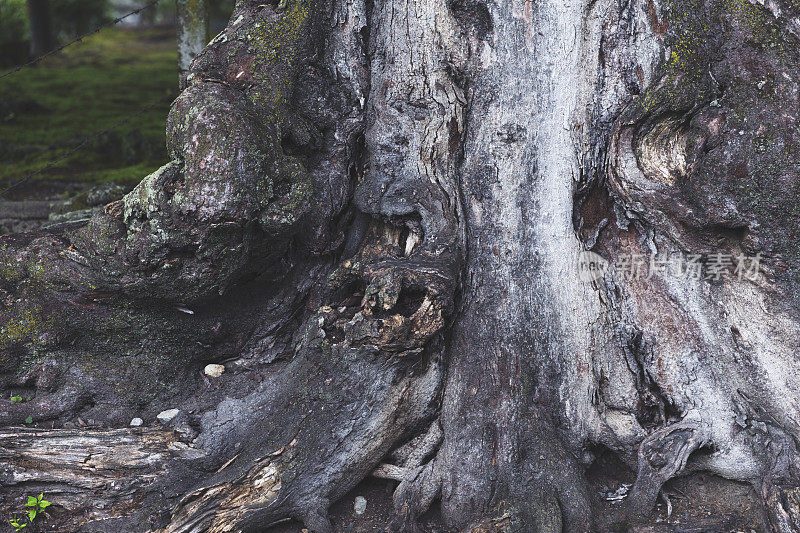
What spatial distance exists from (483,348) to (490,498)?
73cm

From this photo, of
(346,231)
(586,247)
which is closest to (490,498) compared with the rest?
(586,247)

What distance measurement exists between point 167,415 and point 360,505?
3.68 ft

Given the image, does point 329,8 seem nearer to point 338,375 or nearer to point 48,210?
point 338,375

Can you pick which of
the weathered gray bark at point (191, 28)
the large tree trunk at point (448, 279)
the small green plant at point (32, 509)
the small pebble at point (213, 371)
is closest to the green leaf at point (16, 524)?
the small green plant at point (32, 509)

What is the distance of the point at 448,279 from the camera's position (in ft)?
9.57

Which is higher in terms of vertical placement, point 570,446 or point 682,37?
point 682,37

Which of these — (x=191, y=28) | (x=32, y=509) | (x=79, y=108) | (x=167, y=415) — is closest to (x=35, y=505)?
(x=32, y=509)

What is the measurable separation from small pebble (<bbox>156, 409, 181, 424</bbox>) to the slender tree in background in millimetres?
14162

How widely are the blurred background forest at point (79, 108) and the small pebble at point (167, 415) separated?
2205 millimetres

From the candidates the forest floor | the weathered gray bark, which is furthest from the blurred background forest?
the weathered gray bark

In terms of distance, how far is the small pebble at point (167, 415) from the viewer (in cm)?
322

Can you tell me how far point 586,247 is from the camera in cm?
318

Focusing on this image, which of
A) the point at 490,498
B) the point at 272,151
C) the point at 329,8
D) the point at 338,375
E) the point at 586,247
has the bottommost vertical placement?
the point at 490,498

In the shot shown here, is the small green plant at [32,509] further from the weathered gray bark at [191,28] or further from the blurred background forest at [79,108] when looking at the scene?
the weathered gray bark at [191,28]
